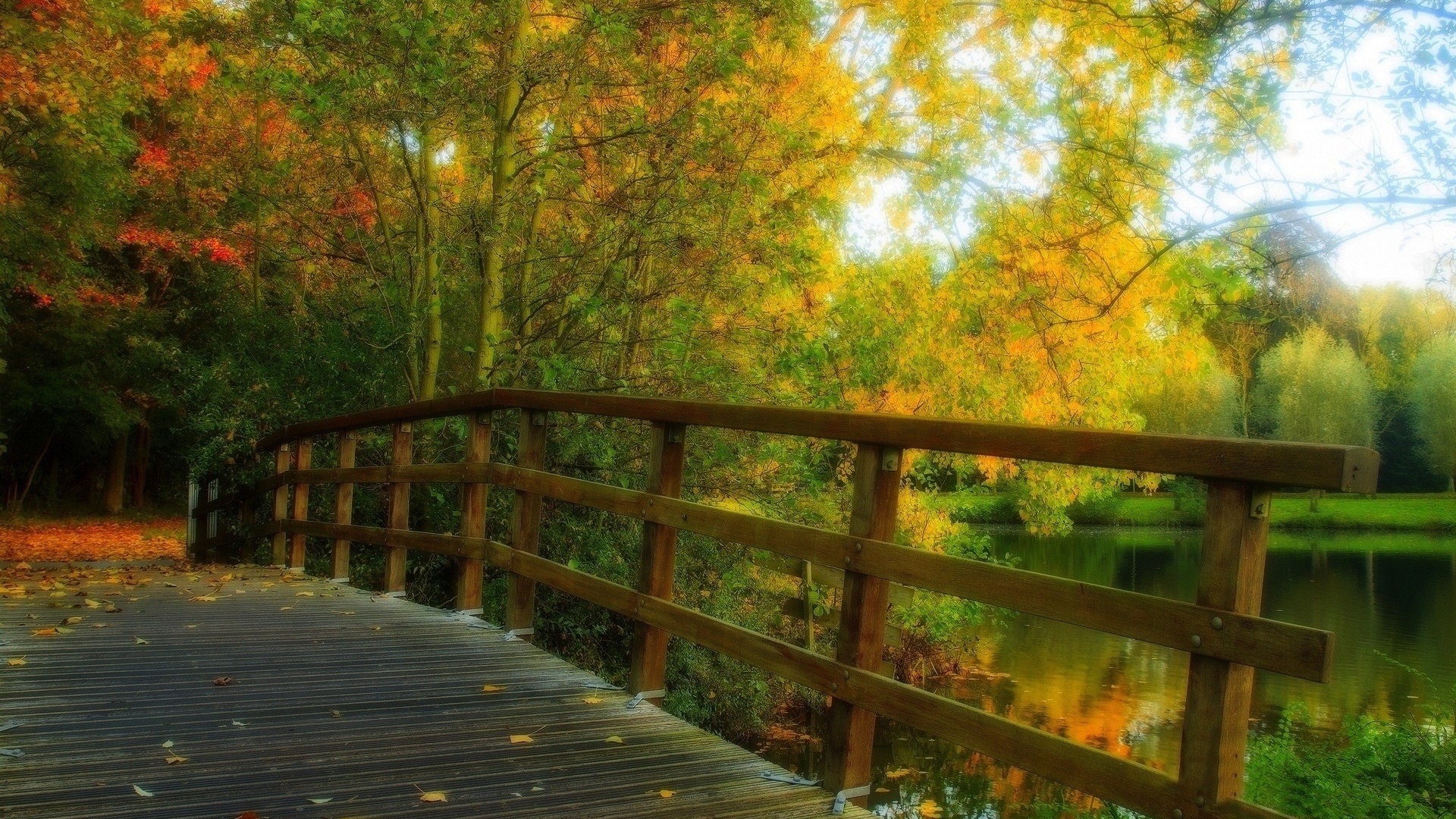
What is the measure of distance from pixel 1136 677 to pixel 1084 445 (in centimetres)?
1579

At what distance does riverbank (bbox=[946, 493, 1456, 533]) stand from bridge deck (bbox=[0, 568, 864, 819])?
3300 centimetres

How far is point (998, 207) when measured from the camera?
46.7ft

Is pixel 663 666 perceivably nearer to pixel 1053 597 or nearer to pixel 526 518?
pixel 526 518

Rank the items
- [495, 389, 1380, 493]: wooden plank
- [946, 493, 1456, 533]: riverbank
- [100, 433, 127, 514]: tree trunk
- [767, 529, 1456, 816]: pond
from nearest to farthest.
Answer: [495, 389, 1380, 493]: wooden plank < [767, 529, 1456, 816]: pond < [100, 433, 127, 514]: tree trunk < [946, 493, 1456, 533]: riverbank

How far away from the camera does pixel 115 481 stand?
25.8 m

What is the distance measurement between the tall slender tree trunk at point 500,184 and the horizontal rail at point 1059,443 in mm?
4641

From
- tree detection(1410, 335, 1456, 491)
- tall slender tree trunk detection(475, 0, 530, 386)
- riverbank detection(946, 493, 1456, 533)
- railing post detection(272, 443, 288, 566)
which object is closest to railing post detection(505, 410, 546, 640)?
tall slender tree trunk detection(475, 0, 530, 386)

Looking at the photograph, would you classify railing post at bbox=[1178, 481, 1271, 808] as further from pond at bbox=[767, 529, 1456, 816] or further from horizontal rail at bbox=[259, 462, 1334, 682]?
pond at bbox=[767, 529, 1456, 816]

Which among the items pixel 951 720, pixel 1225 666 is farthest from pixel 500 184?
pixel 1225 666

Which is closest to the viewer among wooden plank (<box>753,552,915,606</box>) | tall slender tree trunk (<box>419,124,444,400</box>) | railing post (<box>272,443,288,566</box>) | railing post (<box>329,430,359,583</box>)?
railing post (<box>329,430,359,583</box>)

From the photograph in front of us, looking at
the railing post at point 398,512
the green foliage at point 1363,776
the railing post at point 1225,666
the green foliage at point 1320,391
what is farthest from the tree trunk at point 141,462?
the green foliage at point 1320,391

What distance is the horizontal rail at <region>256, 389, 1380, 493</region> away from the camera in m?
2.20

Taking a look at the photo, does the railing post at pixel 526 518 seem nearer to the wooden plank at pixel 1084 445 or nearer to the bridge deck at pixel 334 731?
the bridge deck at pixel 334 731

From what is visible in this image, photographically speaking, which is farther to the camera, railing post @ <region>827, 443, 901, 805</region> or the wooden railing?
railing post @ <region>827, 443, 901, 805</region>
